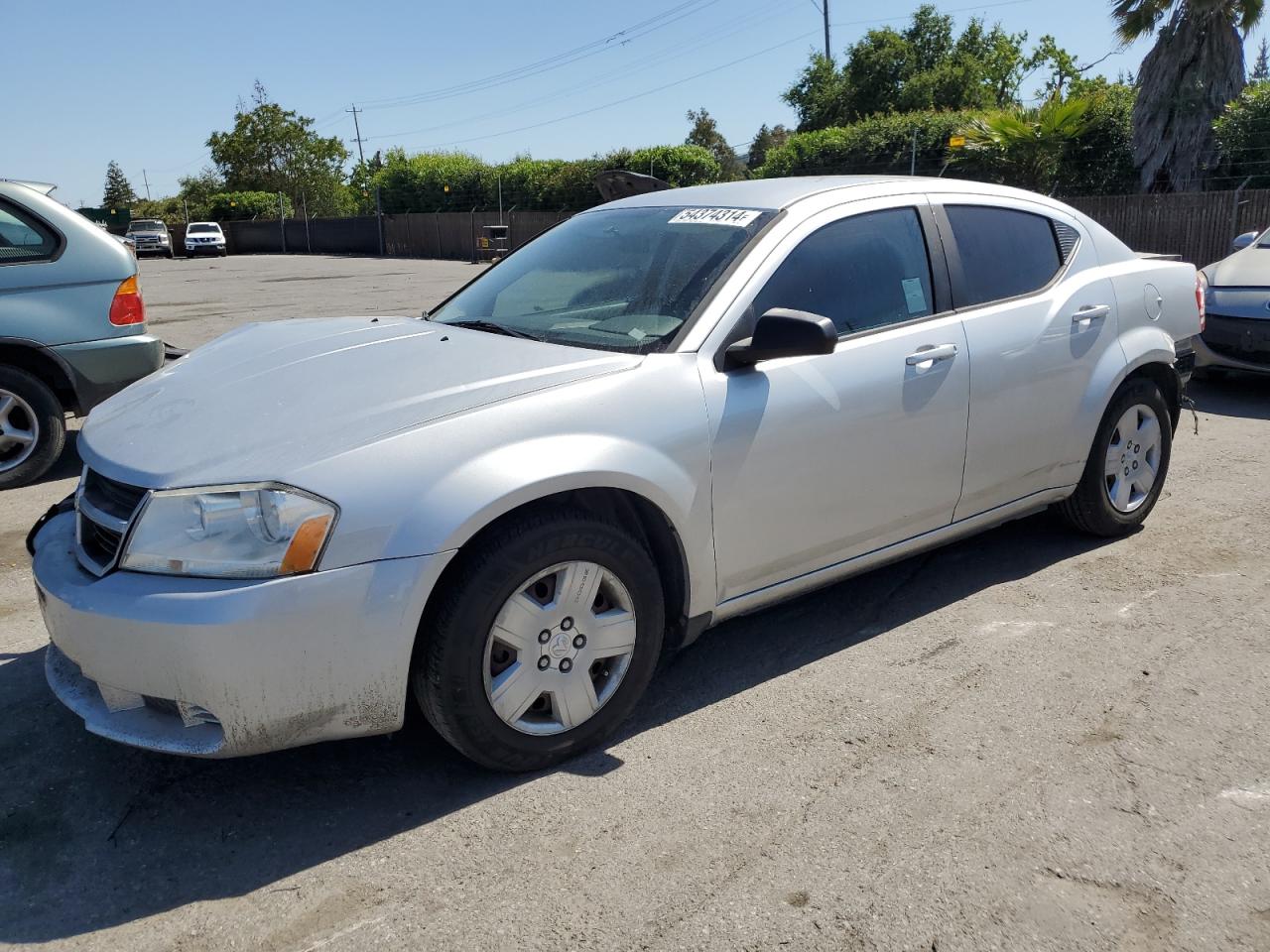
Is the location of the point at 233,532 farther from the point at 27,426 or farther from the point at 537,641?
→ the point at 27,426

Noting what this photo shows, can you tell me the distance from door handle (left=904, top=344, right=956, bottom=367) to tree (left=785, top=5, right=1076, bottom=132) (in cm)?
5153

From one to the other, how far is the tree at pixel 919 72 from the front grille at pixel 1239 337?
153ft

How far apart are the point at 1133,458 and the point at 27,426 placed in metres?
6.02

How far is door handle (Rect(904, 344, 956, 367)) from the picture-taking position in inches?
147

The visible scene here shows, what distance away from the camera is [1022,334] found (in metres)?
4.12

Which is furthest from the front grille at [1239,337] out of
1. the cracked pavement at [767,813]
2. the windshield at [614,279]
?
the windshield at [614,279]

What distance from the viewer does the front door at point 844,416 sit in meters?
3.32

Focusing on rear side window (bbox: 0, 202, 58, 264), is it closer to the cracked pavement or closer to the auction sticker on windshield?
the cracked pavement

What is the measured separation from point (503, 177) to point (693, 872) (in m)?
41.3

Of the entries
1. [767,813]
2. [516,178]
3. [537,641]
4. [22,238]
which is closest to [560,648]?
[537,641]

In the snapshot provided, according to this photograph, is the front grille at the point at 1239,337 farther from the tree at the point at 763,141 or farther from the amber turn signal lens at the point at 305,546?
the tree at the point at 763,141

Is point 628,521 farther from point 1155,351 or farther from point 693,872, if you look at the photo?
point 1155,351

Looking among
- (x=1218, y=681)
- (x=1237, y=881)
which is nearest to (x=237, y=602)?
(x=1237, y=881)

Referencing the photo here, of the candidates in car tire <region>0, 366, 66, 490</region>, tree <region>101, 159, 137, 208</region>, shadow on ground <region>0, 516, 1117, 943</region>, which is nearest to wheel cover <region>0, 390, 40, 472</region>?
car tire <region>0, 366, 66, 490</region>
